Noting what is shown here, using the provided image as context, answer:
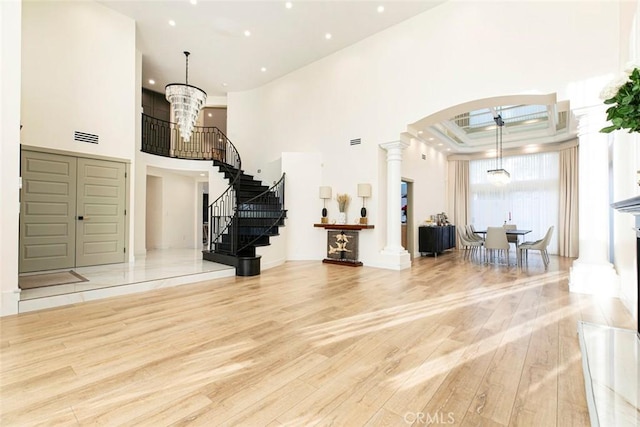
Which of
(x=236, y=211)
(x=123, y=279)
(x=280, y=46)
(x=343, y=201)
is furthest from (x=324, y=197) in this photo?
(x=123, y=279)

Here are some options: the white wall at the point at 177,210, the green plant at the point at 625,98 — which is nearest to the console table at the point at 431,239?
the green plant at the point at 625,98

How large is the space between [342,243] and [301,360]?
4.87 m

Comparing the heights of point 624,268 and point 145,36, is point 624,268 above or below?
below

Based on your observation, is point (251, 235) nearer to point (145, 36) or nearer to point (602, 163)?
point (145, 36)

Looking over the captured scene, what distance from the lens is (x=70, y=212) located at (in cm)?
558

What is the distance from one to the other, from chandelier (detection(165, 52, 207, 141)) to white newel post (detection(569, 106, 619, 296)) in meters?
7.32

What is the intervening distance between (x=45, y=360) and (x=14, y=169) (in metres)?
2.45

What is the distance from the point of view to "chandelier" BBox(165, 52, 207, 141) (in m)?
6.51

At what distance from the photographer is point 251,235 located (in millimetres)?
6789

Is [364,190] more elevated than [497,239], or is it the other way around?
[364,190]

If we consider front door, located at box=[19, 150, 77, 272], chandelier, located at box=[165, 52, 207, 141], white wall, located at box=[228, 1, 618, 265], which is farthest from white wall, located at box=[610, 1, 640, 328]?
front door, located at box=[19, 150, 77, 272]

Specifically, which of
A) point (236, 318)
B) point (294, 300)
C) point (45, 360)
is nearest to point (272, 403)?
point (236, 318)

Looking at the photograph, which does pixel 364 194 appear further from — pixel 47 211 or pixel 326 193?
pixel 47 211

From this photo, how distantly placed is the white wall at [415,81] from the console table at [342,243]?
282mm
